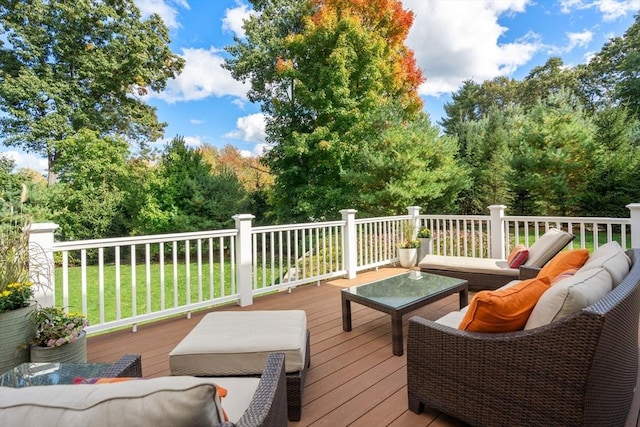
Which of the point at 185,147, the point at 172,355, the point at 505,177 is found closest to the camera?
the point at 172,355

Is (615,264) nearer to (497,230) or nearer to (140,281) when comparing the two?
(497,230)

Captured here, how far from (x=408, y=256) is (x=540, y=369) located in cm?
438

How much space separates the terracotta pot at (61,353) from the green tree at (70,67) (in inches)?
449

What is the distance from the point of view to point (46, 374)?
1448 mm

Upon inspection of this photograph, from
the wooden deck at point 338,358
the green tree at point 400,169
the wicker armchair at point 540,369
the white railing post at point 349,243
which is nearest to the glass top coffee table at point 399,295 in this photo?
the wooden deck at point 338,358

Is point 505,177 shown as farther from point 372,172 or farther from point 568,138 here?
point 372,172

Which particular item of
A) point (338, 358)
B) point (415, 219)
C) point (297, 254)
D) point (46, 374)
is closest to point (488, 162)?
point (415, 219)

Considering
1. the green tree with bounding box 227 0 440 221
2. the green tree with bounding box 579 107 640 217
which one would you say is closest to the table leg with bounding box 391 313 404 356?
the green tree with bounding box 227 0 440 221

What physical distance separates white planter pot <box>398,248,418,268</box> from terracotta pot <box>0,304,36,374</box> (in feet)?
16.1

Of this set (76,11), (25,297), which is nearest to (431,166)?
(25,297)

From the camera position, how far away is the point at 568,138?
900 centimetres

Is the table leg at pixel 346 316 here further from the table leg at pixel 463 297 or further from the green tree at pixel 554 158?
the green tree at pixel 554 158

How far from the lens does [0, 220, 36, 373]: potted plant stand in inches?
85.1

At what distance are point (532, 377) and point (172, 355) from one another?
5.94 feet
